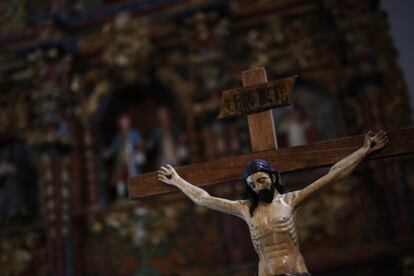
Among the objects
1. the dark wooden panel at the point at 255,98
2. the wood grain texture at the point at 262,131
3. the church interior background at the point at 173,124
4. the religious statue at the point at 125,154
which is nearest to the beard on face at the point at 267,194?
the wood grain texture at the point at 262,131

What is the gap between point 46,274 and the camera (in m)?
6.55

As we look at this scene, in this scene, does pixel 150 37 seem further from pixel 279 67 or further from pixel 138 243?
pixel 138 243

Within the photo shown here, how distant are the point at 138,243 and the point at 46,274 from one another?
1.18 m

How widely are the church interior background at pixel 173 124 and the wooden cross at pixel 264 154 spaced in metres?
2.77

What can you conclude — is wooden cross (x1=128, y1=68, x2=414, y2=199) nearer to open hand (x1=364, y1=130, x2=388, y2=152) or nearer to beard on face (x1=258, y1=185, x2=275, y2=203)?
open hand (x1=364, y1=130, x2=388, y2=152)

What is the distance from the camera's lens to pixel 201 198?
3039 millimetres

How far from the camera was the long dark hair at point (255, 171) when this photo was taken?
276 cm

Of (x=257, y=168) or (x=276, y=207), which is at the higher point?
(x=257, y=168)

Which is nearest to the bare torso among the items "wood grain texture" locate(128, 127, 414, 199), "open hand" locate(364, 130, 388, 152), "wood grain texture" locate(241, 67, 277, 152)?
"wood grain texture" locate(128, 127, 414, 199)

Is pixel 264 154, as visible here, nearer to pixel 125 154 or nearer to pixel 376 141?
pixel 376 141

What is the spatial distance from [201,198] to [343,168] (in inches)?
31.8

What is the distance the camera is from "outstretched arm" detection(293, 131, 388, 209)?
2812mm

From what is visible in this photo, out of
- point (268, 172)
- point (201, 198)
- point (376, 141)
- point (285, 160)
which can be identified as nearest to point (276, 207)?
point (268, 172)

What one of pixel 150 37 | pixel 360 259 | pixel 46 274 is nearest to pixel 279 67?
pixel 150 37
